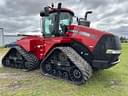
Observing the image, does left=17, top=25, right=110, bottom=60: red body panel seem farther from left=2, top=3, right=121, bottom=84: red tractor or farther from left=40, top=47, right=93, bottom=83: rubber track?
left=40, top=47, right=93, bottom=83: rubber track

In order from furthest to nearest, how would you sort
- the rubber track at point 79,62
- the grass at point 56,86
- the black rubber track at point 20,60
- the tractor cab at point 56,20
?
the black rubber track at point 20,60 < the tractor cab at point 56,20 < the rubber track at point 79,62 < the grass at point 56,86

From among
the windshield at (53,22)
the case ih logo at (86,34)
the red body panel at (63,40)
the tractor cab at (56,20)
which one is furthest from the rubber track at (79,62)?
the windshield at (53,22)

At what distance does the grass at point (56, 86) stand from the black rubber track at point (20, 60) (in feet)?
1.43

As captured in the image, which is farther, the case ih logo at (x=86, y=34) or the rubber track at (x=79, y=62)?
the case ih logo at (x=86, y=34)

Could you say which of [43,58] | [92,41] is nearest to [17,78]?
[43,58]

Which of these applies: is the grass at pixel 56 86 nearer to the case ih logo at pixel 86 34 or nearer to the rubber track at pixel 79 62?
the rubber track at pixel 79 62

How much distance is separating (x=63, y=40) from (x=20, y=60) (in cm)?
294

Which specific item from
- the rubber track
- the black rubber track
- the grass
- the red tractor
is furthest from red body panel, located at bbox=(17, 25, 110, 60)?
the grass

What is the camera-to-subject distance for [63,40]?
910cm

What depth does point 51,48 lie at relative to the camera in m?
9.61

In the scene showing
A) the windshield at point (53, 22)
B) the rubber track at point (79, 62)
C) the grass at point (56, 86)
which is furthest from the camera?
the windshield at point (53, 22)

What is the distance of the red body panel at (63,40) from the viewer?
8359 mm

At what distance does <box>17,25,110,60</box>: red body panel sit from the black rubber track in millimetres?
210

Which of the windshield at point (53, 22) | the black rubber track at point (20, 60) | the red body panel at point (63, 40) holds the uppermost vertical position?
the windshield at point (53, 22)
